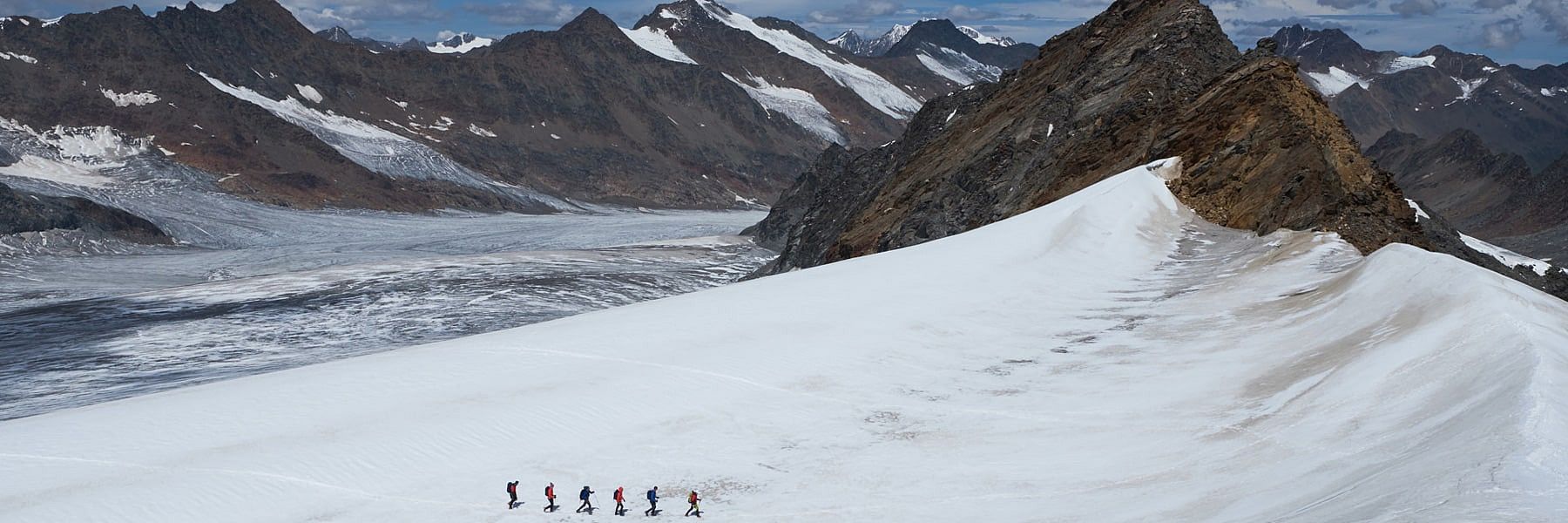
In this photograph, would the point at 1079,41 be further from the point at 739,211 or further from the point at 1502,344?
the point at 739,211

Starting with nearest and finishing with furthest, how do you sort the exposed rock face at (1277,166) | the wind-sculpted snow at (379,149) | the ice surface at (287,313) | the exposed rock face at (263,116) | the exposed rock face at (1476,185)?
the exposed rock face at (1277,166) → the ice surface at (287,313) → the exposed rock face at (1476,185) → the exposed rock face at (263,116) → the wind-sculpted snow at (379,149)

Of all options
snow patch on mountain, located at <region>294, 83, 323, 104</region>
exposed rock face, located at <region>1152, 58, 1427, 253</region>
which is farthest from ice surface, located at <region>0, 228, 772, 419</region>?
snow patch on mountain, located at <region>294, 83, 323, 104</region>

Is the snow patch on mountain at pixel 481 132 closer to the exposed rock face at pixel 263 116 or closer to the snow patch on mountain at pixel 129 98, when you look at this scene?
the exposed rock face at pixel 263 116

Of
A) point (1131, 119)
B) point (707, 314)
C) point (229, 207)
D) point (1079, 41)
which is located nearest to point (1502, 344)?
point (707, 314)

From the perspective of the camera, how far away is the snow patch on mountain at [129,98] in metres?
152

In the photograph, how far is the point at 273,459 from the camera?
16094mm

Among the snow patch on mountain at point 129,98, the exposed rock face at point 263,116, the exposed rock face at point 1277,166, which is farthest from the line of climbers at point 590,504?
the snow patch on mountain at point 129,98

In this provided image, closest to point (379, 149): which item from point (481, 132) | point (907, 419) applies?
point (481, 132)

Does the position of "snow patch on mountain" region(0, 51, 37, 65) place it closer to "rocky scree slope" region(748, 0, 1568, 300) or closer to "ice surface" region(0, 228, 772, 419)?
"ice surface" region(0, 228, 772, 419)

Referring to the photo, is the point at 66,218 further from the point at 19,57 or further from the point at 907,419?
the point at 907,419

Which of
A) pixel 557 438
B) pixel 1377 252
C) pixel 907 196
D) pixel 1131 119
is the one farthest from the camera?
pixel 907 196

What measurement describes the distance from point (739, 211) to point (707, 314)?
167 m

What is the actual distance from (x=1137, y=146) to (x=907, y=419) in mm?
24348

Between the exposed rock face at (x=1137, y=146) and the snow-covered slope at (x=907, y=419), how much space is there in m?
6.34
